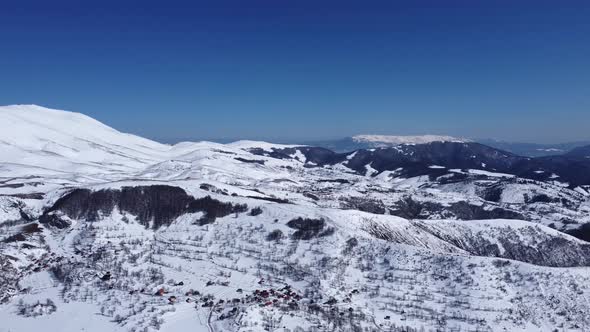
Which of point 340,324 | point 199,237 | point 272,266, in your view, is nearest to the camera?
point 340,324

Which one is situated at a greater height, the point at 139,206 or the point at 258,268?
the point at 139,206

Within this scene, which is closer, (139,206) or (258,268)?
(258,268)

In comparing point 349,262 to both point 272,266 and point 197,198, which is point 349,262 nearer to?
point 272,266

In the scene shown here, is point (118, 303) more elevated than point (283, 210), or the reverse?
point (283, 210)

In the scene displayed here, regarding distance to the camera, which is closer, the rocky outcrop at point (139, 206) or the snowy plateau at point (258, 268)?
the snowy plateau at point (258, 268)

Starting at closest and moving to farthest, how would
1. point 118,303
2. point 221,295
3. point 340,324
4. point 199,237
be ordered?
point 340,324 → point 118,303 → point 221,295 → point 199,237

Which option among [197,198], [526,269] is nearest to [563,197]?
[526,269]

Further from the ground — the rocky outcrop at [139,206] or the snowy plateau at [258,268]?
the rocky outcrop at [139,206]

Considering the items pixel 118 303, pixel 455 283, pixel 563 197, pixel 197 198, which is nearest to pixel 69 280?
pixel 118 303

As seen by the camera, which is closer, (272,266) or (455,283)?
(455,283)

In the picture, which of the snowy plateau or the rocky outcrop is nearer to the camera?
the snowy plateau

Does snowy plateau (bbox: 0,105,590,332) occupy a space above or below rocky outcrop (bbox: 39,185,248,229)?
below
